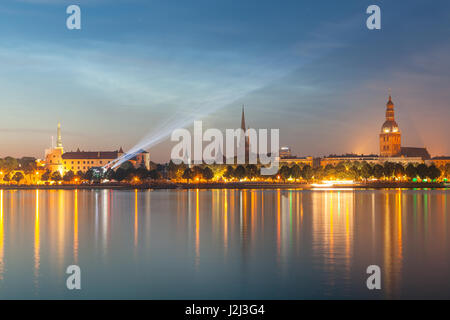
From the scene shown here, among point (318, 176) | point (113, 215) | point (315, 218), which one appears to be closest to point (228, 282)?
point (315, 218)

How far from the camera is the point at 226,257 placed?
21078 millimetres

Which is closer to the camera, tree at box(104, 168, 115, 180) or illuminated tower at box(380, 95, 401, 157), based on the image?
tree at box(104, 168, 115, 180)

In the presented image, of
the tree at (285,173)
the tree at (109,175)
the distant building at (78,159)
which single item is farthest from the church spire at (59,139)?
the tree at (285,173)

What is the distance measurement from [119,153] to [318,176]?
64.7m

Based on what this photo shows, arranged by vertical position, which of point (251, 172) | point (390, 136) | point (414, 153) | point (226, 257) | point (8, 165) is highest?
point (390, 136)

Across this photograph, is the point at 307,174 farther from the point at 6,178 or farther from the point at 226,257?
the point at 226,257

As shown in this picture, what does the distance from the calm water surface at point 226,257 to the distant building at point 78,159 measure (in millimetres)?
127896

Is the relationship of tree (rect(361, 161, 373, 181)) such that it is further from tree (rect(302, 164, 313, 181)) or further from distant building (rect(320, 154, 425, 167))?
distant building (rect(320, 154, 425, 167))

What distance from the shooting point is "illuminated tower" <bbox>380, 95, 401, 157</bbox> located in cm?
18888

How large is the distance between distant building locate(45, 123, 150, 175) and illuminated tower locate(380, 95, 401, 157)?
85021 millimetres

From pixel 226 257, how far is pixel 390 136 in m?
178

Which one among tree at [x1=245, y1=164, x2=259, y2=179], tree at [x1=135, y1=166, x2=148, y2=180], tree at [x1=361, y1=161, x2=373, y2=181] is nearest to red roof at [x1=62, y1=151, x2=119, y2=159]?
tree at [x1=135, y1=166, x2=148, y2=180]

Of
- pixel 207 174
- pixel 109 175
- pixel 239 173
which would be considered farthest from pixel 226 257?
pixel 109 175
